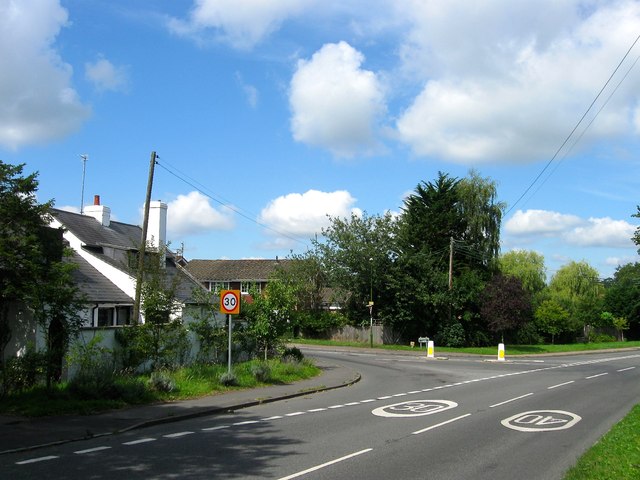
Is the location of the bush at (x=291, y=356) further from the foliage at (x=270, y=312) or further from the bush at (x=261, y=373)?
the bush at (x=261, y=373)

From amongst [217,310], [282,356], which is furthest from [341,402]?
[282,356]

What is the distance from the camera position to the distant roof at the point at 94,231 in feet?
98.9

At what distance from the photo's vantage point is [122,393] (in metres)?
14.1

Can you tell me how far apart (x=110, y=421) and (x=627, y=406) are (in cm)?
1226

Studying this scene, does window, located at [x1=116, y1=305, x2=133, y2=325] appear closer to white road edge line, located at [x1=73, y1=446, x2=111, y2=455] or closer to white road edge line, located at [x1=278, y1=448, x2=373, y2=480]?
white road edge line, located at [x1=73, y1=446, x2=111, y2=455]

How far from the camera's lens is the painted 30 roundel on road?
13.5 metres

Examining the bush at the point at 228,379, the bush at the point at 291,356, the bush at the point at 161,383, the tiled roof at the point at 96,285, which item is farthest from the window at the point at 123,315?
the bush at the point at 161,383

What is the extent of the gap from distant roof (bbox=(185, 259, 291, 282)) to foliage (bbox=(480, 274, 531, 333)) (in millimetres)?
25331

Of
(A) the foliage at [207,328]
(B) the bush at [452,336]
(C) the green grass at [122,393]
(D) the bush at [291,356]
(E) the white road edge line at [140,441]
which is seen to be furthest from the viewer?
(B) the bush at [452,336]

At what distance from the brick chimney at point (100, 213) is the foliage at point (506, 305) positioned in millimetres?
27282

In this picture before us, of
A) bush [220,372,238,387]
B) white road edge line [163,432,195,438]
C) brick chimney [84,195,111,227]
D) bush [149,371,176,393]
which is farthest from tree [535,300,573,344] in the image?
white road edge line [163,432,195,438]

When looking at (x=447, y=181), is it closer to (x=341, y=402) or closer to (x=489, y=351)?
(x=489, y=351)

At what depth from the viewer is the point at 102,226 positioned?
1321 inches

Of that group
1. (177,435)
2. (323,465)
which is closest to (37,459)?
(177,435)
